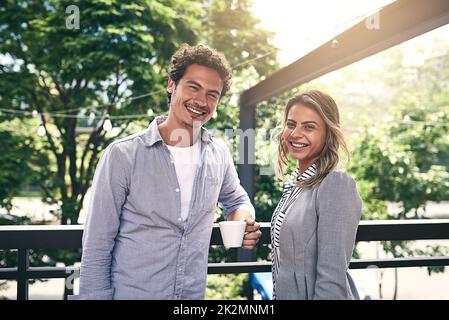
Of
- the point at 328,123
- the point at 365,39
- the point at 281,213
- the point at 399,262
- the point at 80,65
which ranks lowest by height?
the point at 399,262

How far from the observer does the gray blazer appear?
3.20 ft

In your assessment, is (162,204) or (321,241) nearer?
(321,241)

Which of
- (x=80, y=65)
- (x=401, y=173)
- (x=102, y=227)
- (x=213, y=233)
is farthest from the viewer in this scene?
(x=80, y=65)

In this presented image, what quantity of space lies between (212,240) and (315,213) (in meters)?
0.43

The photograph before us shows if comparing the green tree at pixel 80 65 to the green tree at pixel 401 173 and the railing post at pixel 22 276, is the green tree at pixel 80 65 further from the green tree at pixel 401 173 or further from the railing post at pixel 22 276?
the railing post at pixel 22 276

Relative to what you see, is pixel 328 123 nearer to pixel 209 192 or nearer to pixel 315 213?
pixel 315 213

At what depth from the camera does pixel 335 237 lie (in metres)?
0.97

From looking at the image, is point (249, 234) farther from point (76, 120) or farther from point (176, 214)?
point (76, 120)

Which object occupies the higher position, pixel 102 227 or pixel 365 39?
pixel 365 39

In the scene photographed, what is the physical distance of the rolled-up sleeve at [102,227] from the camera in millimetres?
1079

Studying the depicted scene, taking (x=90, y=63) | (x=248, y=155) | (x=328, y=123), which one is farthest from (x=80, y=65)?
(x=328, y=123)

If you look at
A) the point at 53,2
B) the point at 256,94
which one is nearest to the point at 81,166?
the point at 53,2
